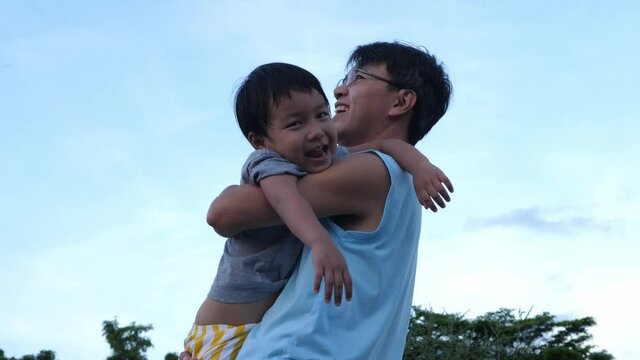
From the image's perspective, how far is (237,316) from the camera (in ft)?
8.99

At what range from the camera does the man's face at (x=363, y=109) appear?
309 centimetres

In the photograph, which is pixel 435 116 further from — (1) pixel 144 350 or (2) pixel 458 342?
(1) pixel 144 350

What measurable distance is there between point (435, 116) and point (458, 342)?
18.7ft

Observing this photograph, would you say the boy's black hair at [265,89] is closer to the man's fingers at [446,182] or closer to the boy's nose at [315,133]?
the boy's nose at [315,133]

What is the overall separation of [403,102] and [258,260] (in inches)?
32.1

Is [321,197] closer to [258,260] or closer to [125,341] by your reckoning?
[258,260]

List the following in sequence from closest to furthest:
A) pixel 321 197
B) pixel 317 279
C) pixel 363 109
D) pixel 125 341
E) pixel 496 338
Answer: pixel 317 279
pixel 321 197
pixel 363 109
pixel 496 338
pixel 125 341

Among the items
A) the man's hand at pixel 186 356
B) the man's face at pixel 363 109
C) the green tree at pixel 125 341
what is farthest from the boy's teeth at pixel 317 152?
the green tree at pixel 125 341

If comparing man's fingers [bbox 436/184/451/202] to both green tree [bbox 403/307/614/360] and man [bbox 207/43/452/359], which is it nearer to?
man [bbox 207/43/452/359]

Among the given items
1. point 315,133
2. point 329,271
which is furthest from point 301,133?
point 329,271

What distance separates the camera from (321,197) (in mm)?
2625

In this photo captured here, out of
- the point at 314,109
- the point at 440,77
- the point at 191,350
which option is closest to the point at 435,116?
the point at 440,77

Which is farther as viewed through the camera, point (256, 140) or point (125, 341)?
point (125, 341)

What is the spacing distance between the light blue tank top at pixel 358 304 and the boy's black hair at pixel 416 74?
460 mm
